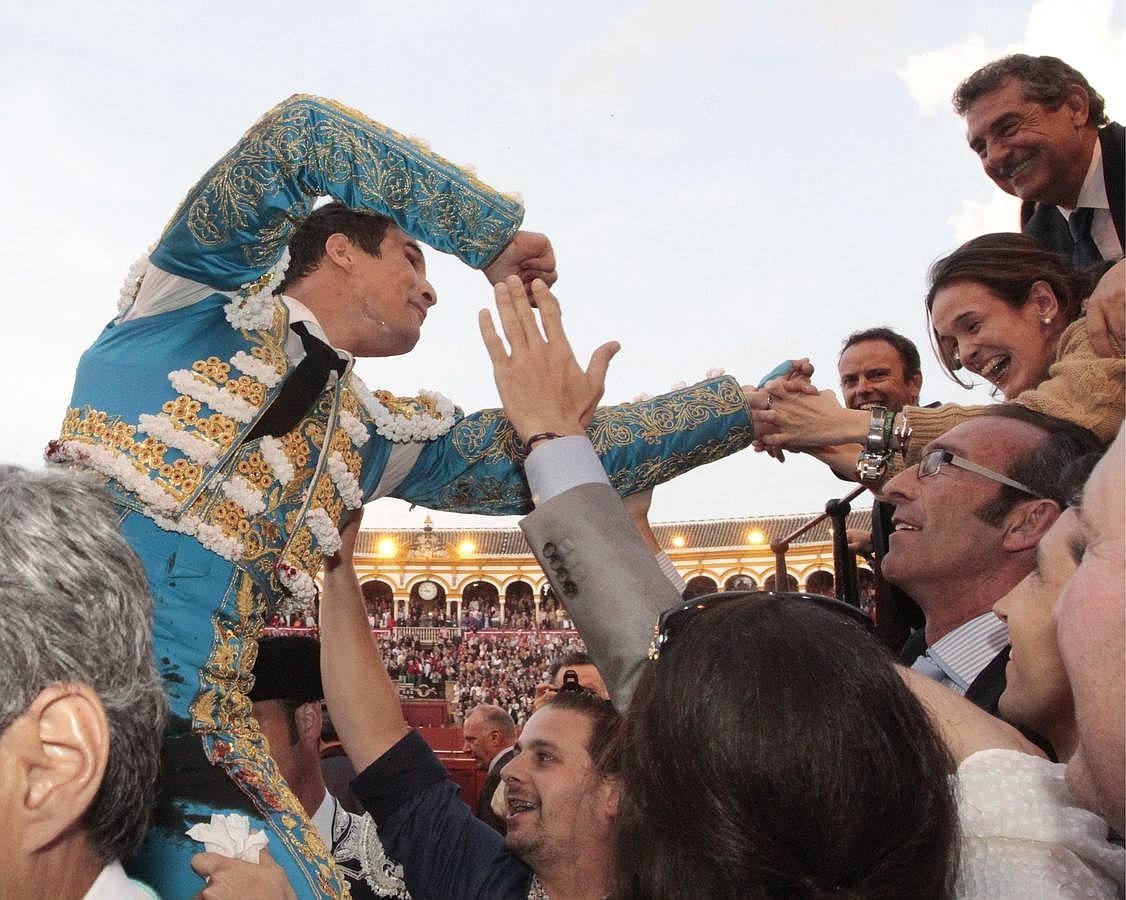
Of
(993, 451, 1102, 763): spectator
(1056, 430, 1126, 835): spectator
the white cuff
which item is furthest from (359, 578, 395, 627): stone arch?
(1056, 430, 1126, 835): spectator

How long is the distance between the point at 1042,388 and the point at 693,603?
1644 mm

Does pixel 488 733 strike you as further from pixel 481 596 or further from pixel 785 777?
pixel 481 596

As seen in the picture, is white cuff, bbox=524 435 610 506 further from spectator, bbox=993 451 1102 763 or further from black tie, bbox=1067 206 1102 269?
black tie, bbox=1067 206 1102 269

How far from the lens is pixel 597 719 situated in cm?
280

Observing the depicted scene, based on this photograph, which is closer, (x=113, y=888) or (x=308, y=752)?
(x=113, y=888)

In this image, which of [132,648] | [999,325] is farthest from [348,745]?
[999,325]

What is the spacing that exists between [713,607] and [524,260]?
109 cm

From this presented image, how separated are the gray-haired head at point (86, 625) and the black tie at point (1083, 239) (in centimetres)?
321

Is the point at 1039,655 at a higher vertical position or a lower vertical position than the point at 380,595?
lower

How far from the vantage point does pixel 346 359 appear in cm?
229

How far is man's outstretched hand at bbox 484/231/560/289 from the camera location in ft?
7.04

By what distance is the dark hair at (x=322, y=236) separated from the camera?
96.6 inches

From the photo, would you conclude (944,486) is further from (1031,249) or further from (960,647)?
(1031,249)

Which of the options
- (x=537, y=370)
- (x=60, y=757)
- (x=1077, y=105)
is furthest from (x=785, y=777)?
(x=1077, y=105)
